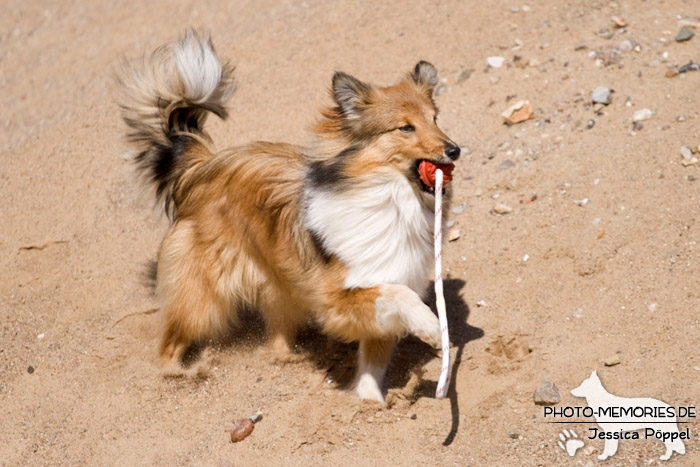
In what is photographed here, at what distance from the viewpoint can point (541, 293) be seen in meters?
5.30

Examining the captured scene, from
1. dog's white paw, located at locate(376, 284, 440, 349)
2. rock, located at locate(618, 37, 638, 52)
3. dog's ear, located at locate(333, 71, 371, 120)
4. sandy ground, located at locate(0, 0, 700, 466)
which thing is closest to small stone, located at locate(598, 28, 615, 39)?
sandy ground, located at locate(0, 0, 700, 466)

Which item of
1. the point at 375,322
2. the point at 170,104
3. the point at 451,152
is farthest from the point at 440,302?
the point at 170,104

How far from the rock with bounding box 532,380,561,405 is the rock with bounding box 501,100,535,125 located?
9.75 feet

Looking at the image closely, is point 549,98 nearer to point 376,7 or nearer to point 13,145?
point 376,7

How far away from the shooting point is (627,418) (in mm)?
4148

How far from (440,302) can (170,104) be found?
247 cm

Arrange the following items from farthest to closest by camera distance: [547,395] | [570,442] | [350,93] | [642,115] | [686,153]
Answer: [642,115] → [686,153] → [350,93] → [547,395] → [570,442]

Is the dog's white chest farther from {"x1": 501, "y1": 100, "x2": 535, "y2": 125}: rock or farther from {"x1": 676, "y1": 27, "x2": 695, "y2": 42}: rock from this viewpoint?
{"x1": 676, "y1": 27, "x2": 695, "y2": 42}: rock

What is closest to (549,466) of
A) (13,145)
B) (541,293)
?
(541,293)

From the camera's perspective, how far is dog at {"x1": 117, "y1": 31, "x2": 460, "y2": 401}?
14.5 ft

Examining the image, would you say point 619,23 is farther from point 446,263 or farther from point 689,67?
point 446,263

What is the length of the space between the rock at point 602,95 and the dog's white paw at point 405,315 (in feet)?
10.1

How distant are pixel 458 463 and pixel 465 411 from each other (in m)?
0.44

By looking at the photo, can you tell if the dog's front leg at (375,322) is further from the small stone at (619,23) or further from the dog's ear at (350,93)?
the small stone at (619,23)
